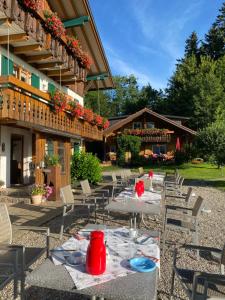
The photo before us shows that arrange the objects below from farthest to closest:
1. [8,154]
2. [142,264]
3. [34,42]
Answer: [8,154] < [34,42] < [142,264]

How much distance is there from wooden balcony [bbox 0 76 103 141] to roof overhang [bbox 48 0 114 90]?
454cm

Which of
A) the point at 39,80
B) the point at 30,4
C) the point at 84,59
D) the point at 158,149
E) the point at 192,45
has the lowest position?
the point at 158,149

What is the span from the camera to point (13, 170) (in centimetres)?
1223

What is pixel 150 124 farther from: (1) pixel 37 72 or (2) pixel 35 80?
(2) pixel 35 80

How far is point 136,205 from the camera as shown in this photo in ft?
17.7

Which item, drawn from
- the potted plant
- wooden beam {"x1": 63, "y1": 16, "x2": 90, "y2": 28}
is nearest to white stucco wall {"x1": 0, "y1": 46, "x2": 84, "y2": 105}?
wooden beam {"x1": 63, "y1": 16, "x2": 90, "y2": 28}

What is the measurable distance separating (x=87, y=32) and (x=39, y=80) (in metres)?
3.68

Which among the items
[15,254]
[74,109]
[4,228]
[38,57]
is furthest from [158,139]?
[15,254]

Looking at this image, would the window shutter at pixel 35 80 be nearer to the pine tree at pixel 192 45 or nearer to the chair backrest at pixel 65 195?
the chair backrest at pixel 65 195

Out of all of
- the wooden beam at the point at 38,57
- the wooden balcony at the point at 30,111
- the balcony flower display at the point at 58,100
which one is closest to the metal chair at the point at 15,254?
the wooden balcony at the point at 30,111

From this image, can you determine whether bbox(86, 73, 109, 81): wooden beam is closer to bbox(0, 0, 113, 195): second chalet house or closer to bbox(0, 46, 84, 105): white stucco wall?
bbox(0, 46, 84, 105): white stucco wall

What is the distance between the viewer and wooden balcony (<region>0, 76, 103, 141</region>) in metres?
7.41

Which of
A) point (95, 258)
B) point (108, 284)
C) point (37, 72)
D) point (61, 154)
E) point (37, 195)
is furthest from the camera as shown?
point (37, 72)

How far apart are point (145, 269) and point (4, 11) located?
770cm
